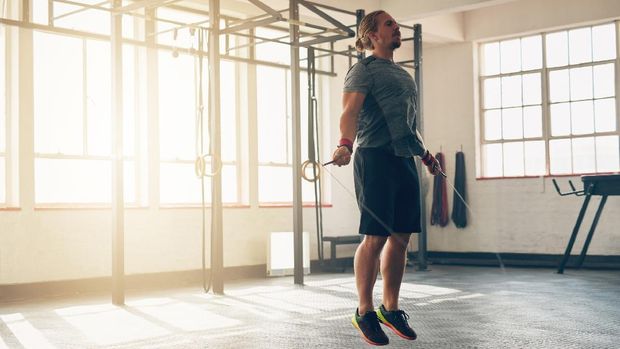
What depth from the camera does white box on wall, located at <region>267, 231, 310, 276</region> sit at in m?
8.50

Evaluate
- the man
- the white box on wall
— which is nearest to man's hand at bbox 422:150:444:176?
the man

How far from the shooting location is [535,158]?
9977 millimetres

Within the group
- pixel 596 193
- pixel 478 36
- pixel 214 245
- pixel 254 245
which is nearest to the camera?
pixel 214 245

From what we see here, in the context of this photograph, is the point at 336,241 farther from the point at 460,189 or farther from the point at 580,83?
the point at 580,83

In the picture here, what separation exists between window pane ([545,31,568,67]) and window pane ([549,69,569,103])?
0.12 m

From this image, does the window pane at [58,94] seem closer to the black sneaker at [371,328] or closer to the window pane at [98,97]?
the window pane at [98,97]

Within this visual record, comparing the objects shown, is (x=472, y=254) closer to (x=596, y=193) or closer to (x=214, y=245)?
(x=596, y=193)

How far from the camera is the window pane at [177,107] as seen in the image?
804 cm

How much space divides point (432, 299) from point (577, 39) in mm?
5120

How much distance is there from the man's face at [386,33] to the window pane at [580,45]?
6719 millimetres

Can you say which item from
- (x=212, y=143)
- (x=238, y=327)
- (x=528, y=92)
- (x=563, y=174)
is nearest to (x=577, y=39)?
(x=528, y=92)

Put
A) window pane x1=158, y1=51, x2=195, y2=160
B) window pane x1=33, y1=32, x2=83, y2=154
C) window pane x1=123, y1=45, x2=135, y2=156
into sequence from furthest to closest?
1. window pane x1=158, y1=51, x2=195, y2=160
2. window pane x1=123, y1=45, x2=135, y2=156
3. window pane x1=33, y1=32, x2=83, y2=154

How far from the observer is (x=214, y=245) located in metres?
6.41

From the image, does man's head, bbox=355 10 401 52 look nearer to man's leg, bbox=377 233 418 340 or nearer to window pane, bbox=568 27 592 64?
man's leg, bbox=377 233 418 340
